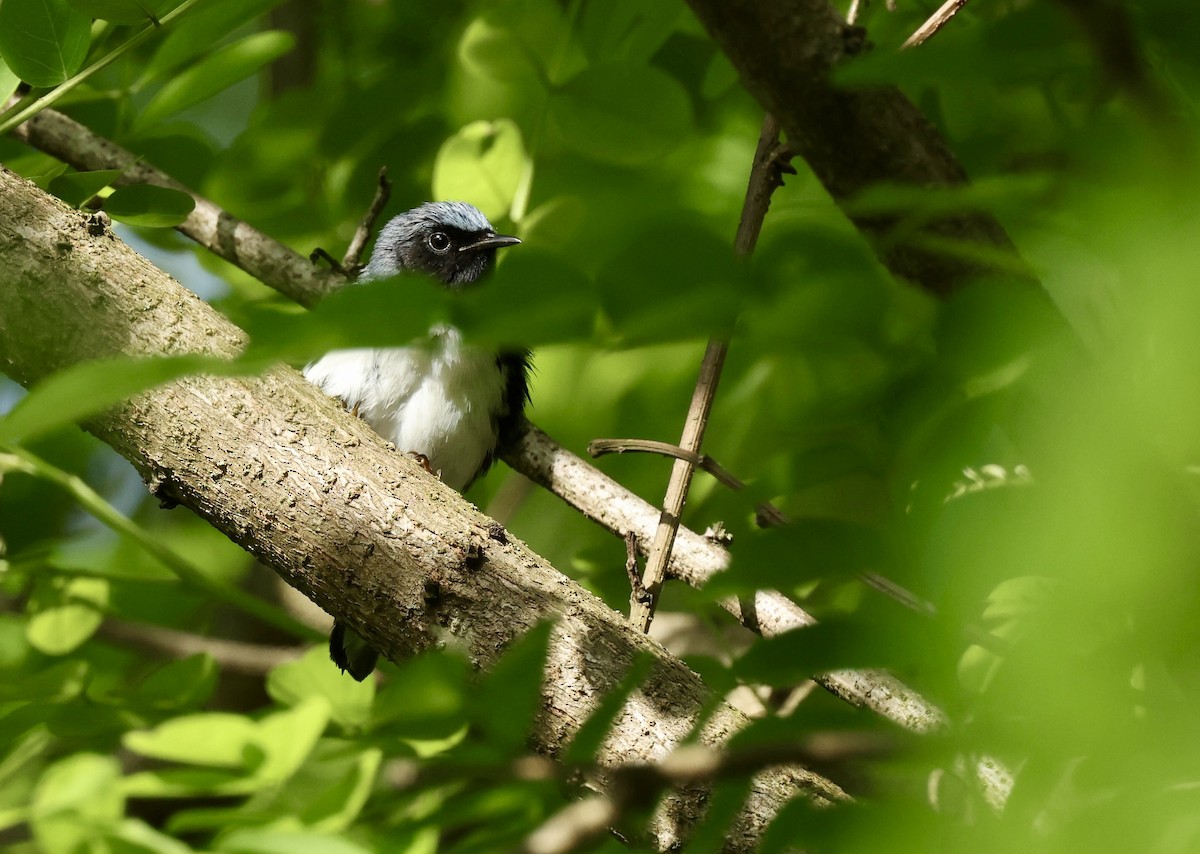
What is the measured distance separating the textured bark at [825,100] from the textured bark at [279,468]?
37.0 inches

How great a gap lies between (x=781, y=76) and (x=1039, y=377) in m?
1.10

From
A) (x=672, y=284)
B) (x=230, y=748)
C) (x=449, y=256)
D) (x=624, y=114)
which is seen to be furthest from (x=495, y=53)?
(x=449, y=256)

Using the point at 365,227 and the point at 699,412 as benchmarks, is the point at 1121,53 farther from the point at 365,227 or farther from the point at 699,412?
the point at 365,227

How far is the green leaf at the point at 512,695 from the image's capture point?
3.73 ft

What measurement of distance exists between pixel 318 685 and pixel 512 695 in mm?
1329

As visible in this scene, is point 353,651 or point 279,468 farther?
point 353,651

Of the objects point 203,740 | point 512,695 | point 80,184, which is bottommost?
point 203,740

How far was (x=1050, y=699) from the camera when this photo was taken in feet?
2.41

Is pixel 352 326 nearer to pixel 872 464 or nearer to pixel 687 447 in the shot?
pixel 872 464

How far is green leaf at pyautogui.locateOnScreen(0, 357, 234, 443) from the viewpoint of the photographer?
0.75 m

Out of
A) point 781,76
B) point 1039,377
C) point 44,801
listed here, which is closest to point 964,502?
point 1039,377

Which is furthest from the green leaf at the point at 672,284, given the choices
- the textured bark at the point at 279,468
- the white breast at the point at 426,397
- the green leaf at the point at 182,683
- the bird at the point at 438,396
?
the white breast at the point at 426,397

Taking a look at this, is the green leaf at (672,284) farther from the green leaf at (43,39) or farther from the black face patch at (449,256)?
the black face patch at (449,256)

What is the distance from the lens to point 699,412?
2.57 meters
